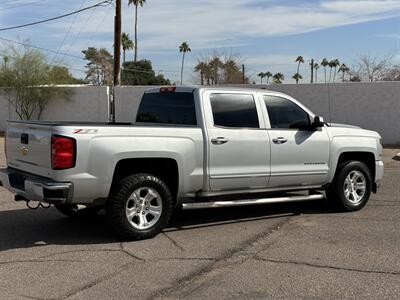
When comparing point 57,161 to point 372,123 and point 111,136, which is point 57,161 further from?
point 372,123

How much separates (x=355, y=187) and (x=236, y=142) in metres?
2.47

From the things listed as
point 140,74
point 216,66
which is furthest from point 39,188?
point 140,74

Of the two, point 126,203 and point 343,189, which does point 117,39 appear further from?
point 126,203

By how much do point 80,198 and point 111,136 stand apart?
0.80 m

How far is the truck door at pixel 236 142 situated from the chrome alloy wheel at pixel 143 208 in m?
0.83

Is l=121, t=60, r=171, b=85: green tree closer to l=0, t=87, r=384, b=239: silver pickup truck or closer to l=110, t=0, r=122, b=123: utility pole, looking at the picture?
l=110, t=0, r=122, b=123: utility pole

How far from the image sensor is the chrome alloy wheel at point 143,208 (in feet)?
22.1

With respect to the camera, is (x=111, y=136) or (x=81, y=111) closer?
(x=111, y=136)

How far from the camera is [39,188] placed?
247 inches

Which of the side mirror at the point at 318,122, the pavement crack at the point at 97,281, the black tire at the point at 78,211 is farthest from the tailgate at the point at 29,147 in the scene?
the side mirror at the point at 318,122

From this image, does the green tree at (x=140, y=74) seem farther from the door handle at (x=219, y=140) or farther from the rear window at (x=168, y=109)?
the door handle at (x=219, y=140)

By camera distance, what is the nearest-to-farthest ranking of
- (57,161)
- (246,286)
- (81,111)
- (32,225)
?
(246,286) < (57,161) < (32,225) < (81,111)

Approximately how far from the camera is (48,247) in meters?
6.52

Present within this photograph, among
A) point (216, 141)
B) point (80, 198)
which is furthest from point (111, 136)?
point (216, 141)
